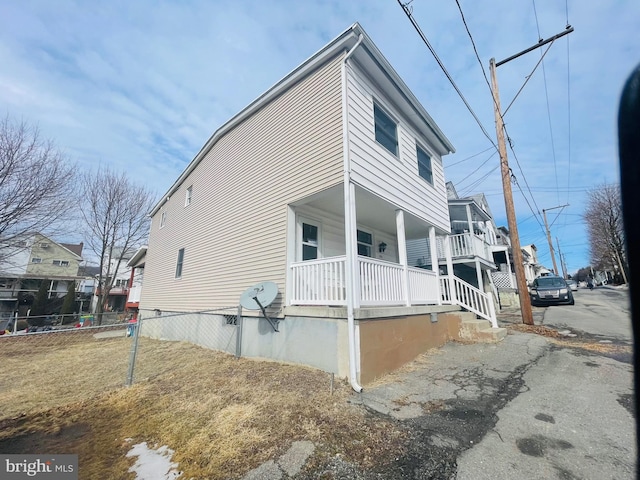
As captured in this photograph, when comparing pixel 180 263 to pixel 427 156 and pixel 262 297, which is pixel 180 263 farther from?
pixel 427 156

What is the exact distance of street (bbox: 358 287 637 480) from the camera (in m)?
2.52

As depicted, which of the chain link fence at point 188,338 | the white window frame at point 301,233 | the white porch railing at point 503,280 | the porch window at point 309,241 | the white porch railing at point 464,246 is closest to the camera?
the chain link fence at point 188,338

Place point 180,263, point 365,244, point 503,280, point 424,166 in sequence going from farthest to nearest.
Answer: point 503,280 < point 180,263 < point 424,166 < point 365,244

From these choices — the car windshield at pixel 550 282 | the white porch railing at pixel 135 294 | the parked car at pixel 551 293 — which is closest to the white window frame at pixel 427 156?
the parked car at pixel 551 293

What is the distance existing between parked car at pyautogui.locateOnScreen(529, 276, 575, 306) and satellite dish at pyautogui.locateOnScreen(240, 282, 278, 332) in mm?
17281

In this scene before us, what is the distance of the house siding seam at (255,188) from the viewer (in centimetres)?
649

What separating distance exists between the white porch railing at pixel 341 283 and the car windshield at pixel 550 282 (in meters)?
14.8

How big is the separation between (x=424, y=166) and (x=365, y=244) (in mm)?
3524

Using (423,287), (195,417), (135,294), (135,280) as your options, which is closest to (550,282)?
(423,287)

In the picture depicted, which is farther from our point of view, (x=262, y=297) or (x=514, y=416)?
(x=262, y=297)

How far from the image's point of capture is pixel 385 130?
7.78 meters

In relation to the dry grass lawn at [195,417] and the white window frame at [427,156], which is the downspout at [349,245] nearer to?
the dry grass lawn at [195,417]

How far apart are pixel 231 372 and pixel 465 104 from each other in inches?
371

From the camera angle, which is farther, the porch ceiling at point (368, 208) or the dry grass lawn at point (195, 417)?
the porch ceiling at point (368, 208)
